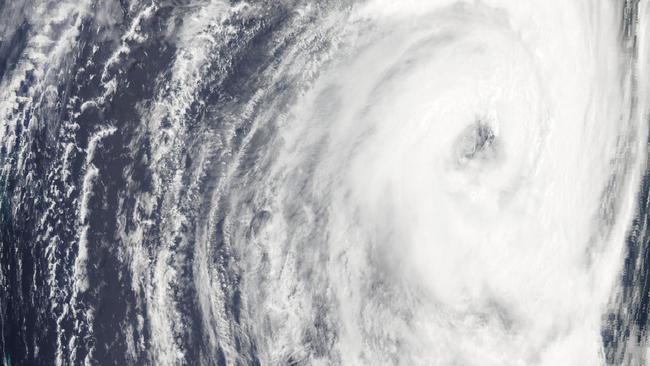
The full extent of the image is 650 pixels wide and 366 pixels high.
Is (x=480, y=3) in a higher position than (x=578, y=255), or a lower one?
higher

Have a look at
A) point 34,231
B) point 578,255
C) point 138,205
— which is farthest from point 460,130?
point 34,231

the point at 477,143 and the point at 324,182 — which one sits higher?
the point at 477,143

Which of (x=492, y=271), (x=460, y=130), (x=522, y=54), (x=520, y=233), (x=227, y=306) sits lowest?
(x=227, y=306)

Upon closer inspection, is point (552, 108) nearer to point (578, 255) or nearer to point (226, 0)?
point (578, 255)

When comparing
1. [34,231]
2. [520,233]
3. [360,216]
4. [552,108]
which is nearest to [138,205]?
[34,231]
